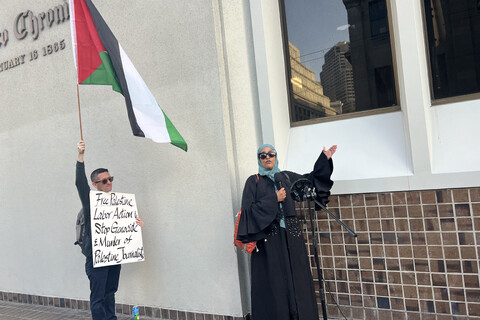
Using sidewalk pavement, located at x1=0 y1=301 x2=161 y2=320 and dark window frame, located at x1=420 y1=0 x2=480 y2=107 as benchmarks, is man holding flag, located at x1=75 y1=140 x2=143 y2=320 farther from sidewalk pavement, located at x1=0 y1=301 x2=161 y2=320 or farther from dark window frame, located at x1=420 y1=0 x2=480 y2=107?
dark window frame, located at x1=420 y1=0 x2=480 y2=107

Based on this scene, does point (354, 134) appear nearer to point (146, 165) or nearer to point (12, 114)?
point (146, 165)

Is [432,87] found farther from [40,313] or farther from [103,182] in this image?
[40,313]

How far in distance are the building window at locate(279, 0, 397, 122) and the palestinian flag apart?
1883 mm

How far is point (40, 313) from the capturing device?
20.2ft

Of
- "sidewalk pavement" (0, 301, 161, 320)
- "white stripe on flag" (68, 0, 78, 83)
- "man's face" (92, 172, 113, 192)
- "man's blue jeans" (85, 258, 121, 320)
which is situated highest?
"white stripe on flag" (68, 0, 78, 83)

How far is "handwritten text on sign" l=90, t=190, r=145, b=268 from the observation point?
14.8 ft

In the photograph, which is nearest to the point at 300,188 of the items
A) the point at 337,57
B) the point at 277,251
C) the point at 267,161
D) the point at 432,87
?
the point at 267,161

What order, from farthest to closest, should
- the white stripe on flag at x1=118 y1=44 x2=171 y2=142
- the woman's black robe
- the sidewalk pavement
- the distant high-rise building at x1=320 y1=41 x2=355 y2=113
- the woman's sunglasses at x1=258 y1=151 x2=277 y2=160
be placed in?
the sidewalk pavement, the distant high-rise building at x1=320 y1=41 x2=355 y2=113, the white stripe on flag at x1=118 y1=44 x2=171 y2=142, the woman's sunglasses at x1=258 y1=151 x2=277 y2=160, the woman's black robe

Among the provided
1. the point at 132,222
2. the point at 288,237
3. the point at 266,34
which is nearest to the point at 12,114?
the point at 132,222

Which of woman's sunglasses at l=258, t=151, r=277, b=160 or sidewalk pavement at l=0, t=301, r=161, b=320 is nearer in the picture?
woman's sunglasses at l=258, t=151, r=277, b=160

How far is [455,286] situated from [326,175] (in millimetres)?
1670

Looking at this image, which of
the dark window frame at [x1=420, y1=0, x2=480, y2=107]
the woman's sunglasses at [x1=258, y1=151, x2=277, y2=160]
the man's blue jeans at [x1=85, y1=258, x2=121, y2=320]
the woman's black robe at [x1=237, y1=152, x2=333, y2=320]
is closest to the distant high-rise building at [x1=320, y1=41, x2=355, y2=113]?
the dark window frame at [x1=420, y1=0, x2=480, y2=107]

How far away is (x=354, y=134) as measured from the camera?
476cm

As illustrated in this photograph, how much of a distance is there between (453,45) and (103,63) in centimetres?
385
